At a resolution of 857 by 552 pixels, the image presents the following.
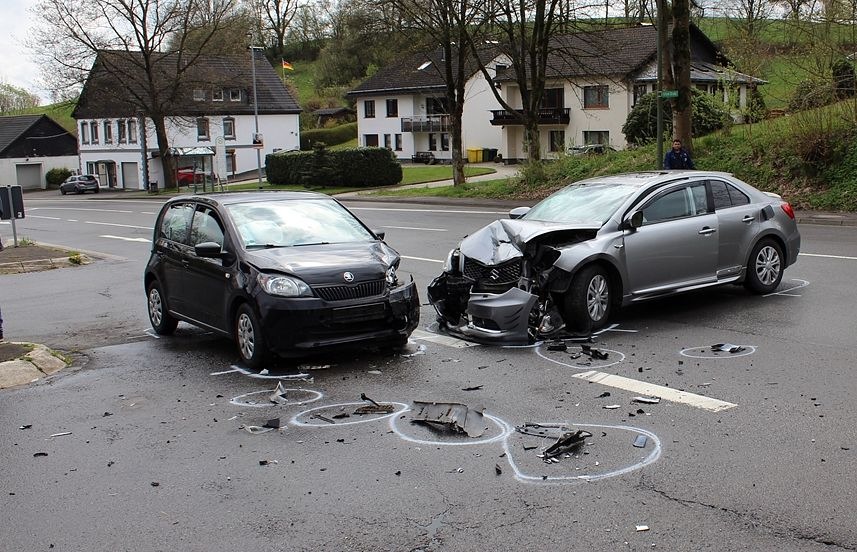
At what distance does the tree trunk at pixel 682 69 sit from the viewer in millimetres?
25016

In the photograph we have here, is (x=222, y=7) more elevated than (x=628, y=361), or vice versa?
(x=222, y=7)

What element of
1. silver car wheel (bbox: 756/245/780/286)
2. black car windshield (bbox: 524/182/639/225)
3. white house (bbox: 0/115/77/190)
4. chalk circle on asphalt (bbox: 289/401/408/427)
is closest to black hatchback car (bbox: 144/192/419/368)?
chalk circle on asphalt (bbox: 289/401/408/427)

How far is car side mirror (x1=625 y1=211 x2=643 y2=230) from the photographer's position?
9.75m

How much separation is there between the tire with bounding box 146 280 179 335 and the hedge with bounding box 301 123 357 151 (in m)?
70.4

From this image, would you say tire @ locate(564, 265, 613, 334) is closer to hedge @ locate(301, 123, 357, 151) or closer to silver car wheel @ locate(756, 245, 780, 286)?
silver car wheel @ locate(756, 245, 780, 286)

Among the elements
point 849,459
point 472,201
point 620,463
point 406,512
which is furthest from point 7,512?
point 472,201

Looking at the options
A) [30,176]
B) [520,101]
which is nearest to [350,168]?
[520,101]

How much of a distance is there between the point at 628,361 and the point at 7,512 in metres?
5.29

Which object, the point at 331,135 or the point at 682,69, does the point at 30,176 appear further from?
the point at 682,69

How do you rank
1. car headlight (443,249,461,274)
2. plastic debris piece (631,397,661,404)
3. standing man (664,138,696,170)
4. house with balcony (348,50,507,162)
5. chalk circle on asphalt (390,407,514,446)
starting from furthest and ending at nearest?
house with balcony (348,50,507,162) → standing man (664,138,696,170) → car headlight (443,249,461,274) → plastic debris piece (631,397,661,404) → chalk circle on asphalt (390,407,514,446)

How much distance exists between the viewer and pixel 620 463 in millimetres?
5523

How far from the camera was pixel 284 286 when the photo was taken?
8.30 metres

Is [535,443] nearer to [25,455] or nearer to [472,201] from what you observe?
[25,455]

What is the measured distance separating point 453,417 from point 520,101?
59269 millimetres
